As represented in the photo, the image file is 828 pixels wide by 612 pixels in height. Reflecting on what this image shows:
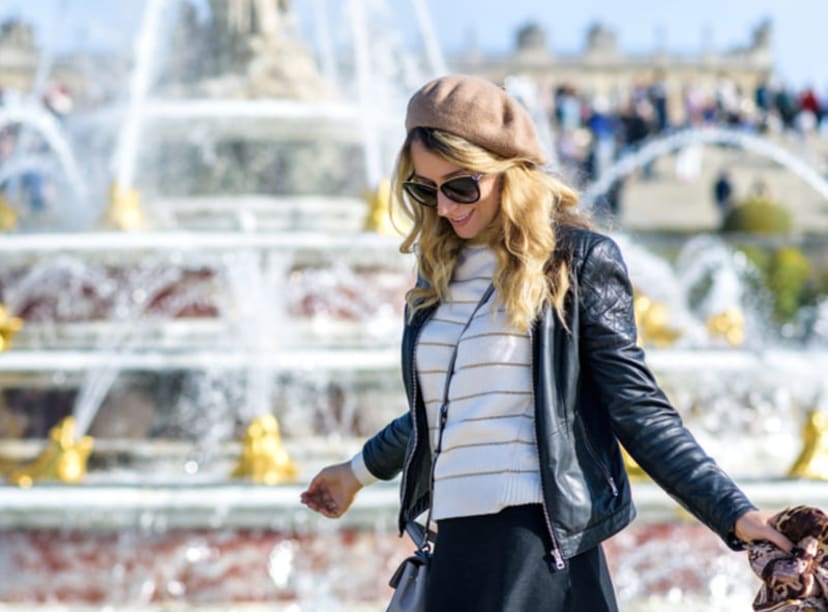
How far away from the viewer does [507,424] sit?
6.98 ft

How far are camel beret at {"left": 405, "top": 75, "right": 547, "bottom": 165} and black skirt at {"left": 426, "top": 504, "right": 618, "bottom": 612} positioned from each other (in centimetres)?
50

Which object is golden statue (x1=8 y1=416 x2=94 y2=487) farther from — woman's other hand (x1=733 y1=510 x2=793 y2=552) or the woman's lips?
woman's other hand (x1=733 y1=510 x2=793 y2=552)

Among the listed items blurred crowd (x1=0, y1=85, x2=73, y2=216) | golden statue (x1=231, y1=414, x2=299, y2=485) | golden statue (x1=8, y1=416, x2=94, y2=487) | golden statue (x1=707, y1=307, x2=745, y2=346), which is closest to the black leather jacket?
golden statue (x1=231, y1=414, x2=299, y2=485)

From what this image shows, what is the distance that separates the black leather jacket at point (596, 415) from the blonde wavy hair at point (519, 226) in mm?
26

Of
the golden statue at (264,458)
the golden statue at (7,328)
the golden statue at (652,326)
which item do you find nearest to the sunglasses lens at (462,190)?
the golden statue at (264,458)

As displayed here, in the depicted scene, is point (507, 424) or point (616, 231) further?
point (616, 231)

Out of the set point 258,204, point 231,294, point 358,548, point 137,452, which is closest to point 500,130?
point 358,548

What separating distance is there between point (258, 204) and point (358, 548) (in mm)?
4030

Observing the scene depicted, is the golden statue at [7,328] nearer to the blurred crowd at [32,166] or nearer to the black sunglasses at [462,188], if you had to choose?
the black sunglasses at [462,188]

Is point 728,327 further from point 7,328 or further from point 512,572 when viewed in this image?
point 512,572

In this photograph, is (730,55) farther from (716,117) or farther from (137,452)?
(137,452)

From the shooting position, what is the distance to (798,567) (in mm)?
1832

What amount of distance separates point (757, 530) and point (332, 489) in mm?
794

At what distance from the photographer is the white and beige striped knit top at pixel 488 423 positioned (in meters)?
2.11
